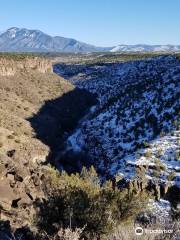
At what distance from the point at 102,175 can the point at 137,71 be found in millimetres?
66699

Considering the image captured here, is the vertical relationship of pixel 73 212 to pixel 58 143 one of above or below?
above

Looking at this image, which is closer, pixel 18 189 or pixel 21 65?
pixel 18 189

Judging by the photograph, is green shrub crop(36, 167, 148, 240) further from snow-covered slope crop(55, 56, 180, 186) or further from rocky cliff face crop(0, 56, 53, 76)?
rocky cliff face crop(0, 56, 53, 76)

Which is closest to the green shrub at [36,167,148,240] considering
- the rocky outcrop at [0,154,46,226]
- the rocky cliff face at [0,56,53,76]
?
Result: the rocky outcrop at [0,154,46,226]

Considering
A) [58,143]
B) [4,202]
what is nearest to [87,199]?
[4,202]

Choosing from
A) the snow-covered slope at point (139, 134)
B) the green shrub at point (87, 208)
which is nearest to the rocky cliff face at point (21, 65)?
the snow-covered slope at point (139, 134)

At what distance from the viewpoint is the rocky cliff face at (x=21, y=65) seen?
79.4m

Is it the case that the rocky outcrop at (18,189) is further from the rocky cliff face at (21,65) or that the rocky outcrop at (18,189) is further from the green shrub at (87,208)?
the rocky cliff face at (21,65)

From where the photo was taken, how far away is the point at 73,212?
17.0 meters

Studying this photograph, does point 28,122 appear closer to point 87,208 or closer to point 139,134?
point 139,134

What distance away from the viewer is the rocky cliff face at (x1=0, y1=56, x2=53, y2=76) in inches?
3126

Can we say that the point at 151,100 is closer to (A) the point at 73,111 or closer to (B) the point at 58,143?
(B) the point at 58,143

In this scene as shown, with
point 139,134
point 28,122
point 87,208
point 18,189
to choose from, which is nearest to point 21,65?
point 28,122

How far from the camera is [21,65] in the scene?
87.2 meters
